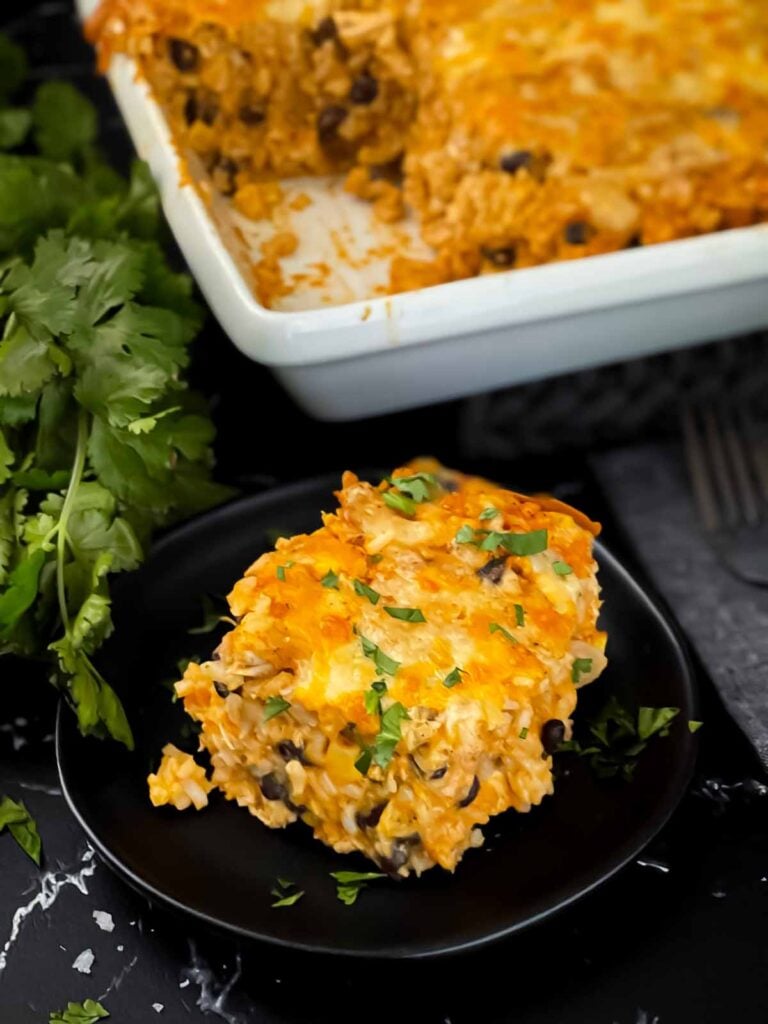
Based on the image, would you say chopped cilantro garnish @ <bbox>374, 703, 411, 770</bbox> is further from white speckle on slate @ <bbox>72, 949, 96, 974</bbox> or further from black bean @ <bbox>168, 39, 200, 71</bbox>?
black bean @ <bbox>168, 39, 200, 71</bbox>

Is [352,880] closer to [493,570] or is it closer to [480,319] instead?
[493,570]

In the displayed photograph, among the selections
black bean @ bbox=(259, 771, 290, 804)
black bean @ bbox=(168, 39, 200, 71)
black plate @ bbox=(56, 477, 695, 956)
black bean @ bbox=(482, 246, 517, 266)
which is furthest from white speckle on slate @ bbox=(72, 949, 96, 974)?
black bean @ bbox=(168, 39, 200, 71)

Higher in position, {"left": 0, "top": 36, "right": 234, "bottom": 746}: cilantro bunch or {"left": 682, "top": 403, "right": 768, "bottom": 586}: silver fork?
{"left": 0, "top": 36, "right": 234, "bottom": 746}: cilantro bunch

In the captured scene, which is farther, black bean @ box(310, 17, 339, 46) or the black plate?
black bean @ box(310, 17, 339, 46)

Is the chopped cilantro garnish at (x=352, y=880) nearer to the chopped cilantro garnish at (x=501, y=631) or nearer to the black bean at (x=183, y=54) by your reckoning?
the chopped cilantro garnish at (x=501, y=631)

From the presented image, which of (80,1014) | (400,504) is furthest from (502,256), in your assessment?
(80,1014)

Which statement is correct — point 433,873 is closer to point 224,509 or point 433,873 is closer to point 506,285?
point 224,509
